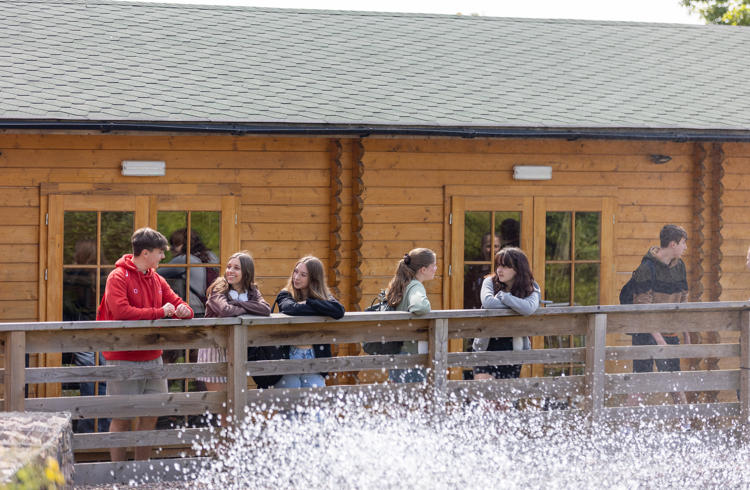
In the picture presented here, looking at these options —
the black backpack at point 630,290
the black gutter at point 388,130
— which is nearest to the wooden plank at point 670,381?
the black backpack at point 630,290

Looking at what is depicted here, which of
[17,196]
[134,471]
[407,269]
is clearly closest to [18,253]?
[17,196]

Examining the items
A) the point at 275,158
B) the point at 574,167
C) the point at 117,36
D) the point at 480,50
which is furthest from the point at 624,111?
the point at 117,36

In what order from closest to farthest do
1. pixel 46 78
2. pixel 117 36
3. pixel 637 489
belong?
pixel 637 489
pixel 46 78
pixel 117 36

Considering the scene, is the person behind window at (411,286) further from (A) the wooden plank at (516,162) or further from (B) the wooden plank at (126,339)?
(A) the wooden plank at (516,162)

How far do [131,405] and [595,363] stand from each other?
3.27 m

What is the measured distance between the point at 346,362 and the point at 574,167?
343 cm

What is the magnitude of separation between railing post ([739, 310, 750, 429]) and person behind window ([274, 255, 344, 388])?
3204 mm

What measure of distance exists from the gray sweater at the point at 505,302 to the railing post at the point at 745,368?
1.76 m

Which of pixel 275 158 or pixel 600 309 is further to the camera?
pixel 275 158

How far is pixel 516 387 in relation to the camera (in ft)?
24.9

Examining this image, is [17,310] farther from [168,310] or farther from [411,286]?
[411,286]

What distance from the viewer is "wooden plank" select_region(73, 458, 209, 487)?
6816mm

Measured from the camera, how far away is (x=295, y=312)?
7035 mm

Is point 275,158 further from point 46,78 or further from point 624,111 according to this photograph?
point 624,111
